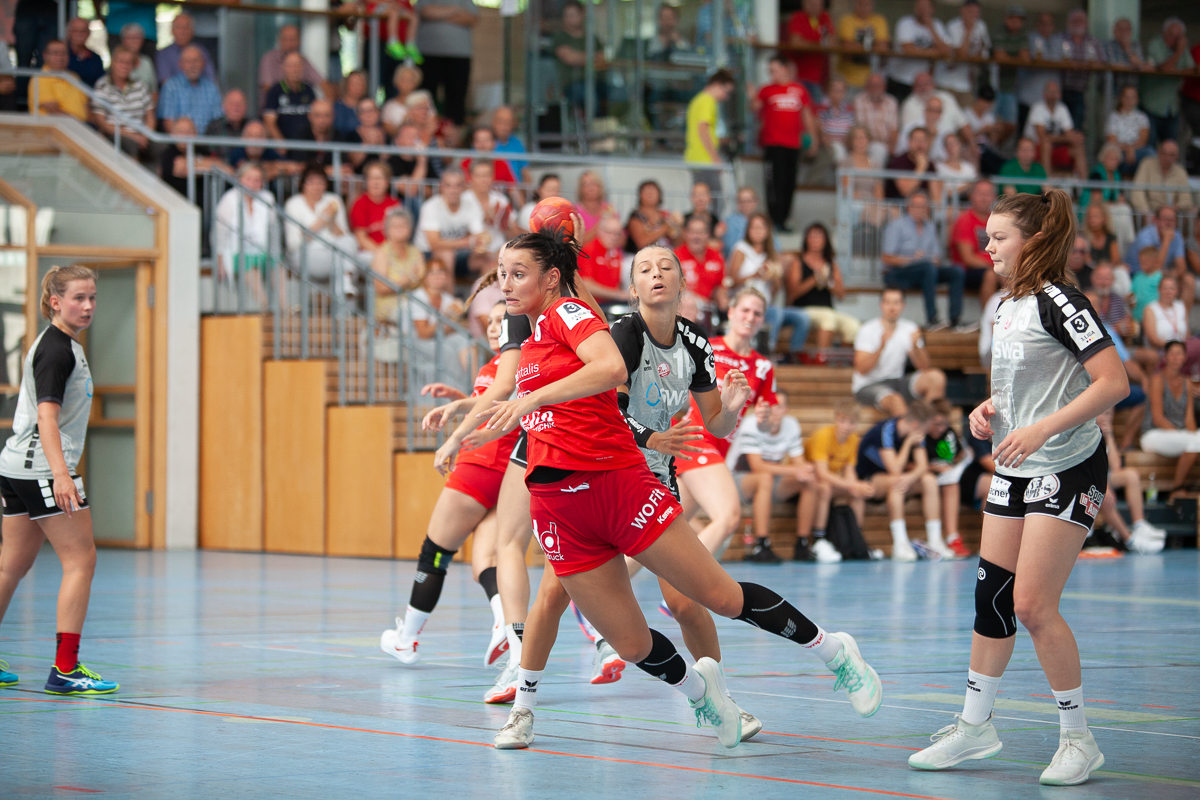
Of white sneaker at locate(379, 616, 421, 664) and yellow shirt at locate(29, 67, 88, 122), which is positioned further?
yellow shirt at locate(29, 67, 88, 122)

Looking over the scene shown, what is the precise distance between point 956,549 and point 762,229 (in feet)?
14.2

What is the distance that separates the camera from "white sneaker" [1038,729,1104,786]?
4.41 meters

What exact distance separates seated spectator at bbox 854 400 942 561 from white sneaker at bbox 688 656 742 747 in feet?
31.6

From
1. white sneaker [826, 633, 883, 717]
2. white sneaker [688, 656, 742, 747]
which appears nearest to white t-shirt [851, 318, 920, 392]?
white sneaker [826, 633, 883, 717]

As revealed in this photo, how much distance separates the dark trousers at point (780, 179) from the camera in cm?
1931

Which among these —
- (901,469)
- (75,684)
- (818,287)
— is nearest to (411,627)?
(75,684)

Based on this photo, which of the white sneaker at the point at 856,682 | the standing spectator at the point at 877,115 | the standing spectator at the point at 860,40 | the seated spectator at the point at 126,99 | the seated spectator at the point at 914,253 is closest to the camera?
the white sneaker at the point at 856,682

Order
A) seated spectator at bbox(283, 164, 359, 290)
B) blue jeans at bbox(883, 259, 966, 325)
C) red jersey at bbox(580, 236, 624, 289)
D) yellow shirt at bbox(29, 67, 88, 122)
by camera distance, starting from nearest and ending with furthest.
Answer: seated spectator at bbox(283, 164, 359, 290), yellow shirt at bbox(29, 67, 88, 122), red jersey at bbox(580, 236, 624, 289), blue jeans at bbox(883, 259, 966, 325)

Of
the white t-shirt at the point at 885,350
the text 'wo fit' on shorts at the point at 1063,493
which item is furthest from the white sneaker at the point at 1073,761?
the white t-shirt at the point at 885,350

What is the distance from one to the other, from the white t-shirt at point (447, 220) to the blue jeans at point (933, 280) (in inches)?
208

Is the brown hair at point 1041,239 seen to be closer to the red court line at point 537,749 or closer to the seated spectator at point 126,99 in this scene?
the red court line at point 537,749

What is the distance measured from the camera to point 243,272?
15492mm

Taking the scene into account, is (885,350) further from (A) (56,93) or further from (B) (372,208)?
(A) (56,93)

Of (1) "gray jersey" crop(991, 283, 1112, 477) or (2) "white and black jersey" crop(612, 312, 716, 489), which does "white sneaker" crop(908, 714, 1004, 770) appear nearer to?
(1) "gray jersey" crop(991, 283, 1112, 477)
